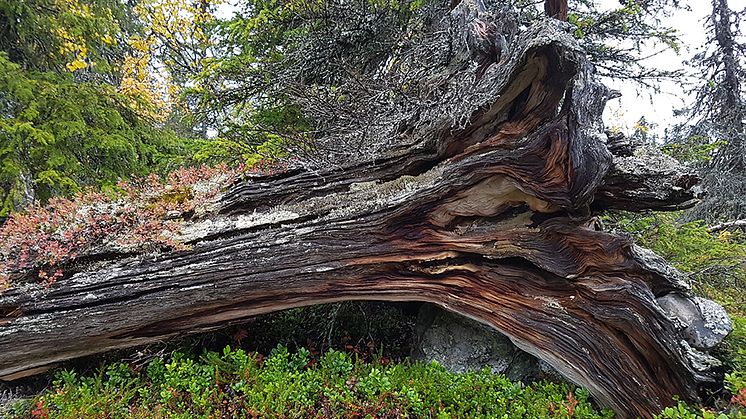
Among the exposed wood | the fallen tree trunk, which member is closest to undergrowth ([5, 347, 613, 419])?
the fallen tree trunk

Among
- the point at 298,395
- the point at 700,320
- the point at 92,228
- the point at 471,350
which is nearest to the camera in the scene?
the point at 700,320

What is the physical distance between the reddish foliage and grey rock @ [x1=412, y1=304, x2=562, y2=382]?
300 cm

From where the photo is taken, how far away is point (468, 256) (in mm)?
4609

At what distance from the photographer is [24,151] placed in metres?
7.64

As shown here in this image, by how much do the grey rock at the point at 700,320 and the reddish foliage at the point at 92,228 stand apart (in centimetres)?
464

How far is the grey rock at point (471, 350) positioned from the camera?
5.05m

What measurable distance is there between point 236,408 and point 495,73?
4119mm

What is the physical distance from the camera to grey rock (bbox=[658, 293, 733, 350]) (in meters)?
3.55

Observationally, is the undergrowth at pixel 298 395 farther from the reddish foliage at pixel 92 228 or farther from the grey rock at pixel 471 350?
the reddish foliage at pixel 92 228

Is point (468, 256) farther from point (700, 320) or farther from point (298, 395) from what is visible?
point (298, 395)

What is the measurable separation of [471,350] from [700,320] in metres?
2.42

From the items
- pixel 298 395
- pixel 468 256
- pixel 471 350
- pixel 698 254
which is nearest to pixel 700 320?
pixel 468 256

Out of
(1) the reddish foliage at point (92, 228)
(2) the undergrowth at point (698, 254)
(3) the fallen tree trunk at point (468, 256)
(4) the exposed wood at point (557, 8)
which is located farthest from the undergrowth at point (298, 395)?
(4) the exposed wood at point (557, 8)

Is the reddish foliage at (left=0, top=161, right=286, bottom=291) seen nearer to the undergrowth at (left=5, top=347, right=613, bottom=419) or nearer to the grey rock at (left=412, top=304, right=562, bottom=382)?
the undergrowth at (left=5, top=347, right=613, bottom=419)
